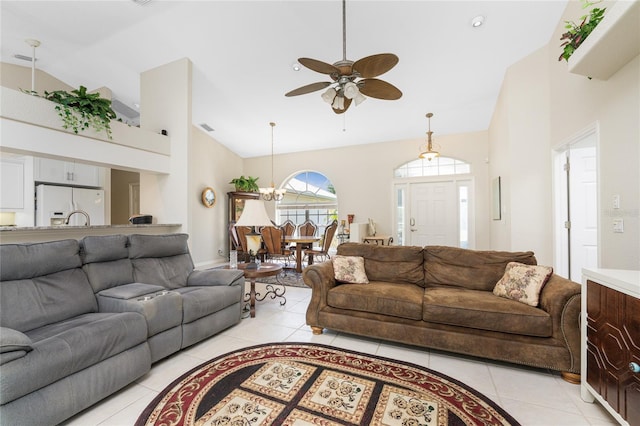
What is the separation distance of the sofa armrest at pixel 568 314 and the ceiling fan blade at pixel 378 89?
206 centimetres

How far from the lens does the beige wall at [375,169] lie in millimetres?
5953

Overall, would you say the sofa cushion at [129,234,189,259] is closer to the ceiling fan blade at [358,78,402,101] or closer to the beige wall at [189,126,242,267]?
the ceiling fan blade at [358,78,402,101]

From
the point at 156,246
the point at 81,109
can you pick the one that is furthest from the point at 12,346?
the point at 81,109

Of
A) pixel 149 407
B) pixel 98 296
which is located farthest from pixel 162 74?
pixel 149 407

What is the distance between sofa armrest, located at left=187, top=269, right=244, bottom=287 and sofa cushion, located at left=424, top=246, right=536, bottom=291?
2.05 m

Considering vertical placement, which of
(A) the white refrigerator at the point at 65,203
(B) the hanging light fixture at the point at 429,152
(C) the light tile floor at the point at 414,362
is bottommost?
(C) the light tile floor at the point at 414,362

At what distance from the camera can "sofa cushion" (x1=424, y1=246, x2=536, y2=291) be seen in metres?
2.56

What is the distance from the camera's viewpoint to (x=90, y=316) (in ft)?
6.46

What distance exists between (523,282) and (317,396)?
1.89 meters

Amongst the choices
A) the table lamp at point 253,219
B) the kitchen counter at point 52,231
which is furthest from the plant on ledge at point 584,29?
the kitchen counter at point 52,231

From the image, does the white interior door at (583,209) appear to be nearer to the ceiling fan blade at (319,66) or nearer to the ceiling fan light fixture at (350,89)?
the ceiling fan light fixture at (350,89)

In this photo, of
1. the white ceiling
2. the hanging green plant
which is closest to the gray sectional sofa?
the hanging green plant

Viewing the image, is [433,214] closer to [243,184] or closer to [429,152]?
[429,152]

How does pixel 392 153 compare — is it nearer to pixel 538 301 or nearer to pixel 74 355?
pixel 538 301
